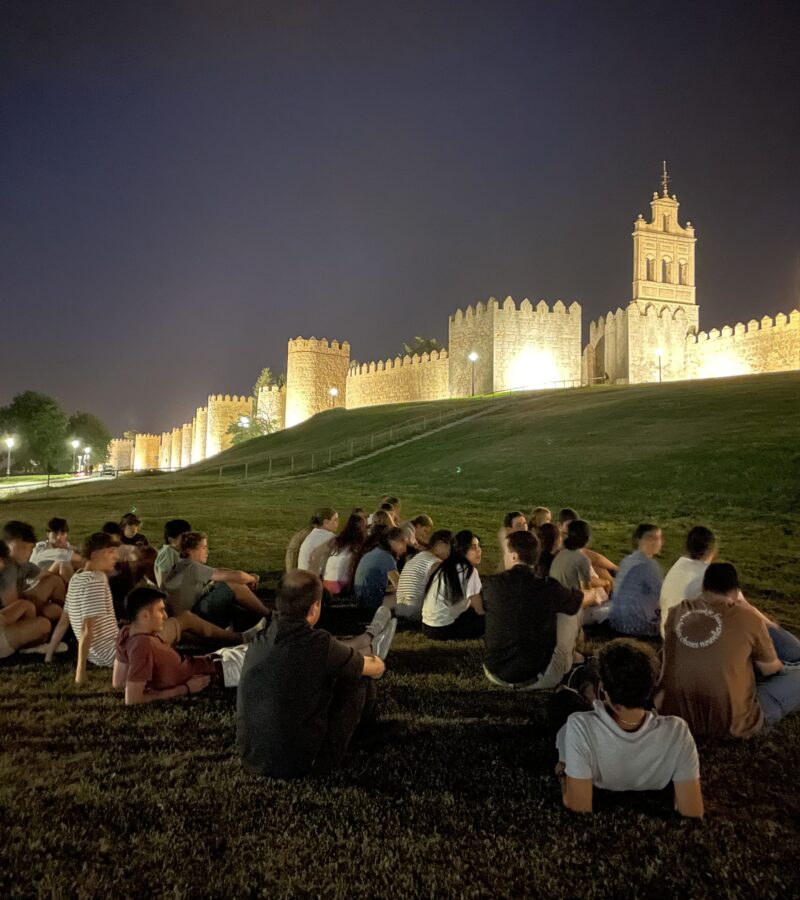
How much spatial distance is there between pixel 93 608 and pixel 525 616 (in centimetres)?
363

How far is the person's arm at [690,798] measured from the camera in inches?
147

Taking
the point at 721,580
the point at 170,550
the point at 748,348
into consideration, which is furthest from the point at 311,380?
the point at 721,580

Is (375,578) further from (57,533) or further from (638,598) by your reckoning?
(57,533)

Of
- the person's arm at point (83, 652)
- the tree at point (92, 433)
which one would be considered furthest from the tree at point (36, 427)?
the person's arm at point (83, 652)

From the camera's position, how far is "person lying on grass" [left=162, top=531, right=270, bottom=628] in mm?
7254

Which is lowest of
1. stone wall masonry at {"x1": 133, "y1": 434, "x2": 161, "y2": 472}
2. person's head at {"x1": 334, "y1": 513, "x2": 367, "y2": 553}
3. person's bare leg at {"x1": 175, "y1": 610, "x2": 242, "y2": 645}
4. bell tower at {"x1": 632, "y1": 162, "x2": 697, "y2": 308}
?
person's bare leg at {"x1": 175, "y1": 610, "x2": 242, "y2": 645}

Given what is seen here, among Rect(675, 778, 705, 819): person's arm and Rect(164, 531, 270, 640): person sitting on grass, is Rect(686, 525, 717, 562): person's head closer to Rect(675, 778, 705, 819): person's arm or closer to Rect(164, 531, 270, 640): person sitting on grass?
Rect(675, 778, 705, 819): person's arm

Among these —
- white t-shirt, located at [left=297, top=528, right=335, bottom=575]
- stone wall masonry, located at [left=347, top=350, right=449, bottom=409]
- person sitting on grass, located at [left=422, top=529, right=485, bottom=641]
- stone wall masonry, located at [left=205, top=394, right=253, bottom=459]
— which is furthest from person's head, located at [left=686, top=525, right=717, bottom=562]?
stone wall masonry, located at [left=205, top=394, right=253, bottom=459]

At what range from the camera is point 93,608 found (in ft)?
20.5

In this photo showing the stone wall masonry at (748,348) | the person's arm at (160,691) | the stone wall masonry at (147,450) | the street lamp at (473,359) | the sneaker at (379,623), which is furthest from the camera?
the stone wall masonry at (147,450)

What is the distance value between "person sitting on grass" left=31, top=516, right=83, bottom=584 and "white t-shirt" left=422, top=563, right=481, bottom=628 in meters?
4.03

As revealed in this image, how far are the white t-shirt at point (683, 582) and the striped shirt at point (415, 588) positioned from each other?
250 centimetres

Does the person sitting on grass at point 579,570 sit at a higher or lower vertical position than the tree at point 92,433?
lower

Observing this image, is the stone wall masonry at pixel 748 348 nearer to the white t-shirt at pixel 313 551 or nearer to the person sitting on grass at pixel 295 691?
the white t-shirt at pixel 313 551
